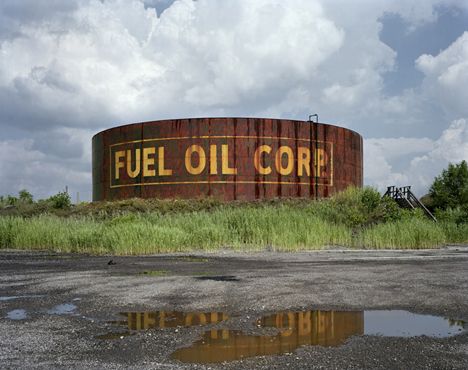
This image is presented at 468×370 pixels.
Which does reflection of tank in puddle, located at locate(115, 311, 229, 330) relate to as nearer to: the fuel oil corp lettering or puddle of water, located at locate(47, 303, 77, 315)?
puddle of water, located at locate(47, 303, 77, 315)

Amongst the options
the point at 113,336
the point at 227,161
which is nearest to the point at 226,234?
the point at 113,336

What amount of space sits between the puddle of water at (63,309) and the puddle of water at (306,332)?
2.07 m

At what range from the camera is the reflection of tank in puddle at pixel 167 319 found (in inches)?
229

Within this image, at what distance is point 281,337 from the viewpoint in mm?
5215

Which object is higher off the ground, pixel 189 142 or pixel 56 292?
pixel 189 142

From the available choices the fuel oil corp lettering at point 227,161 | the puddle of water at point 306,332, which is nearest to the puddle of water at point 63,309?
the puddle of water at point 306,332

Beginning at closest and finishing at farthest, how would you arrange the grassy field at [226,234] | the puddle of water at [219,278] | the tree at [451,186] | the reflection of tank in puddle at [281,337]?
the reflection of tank in puddle at [281,337]
the puddle of water at [219,278]
the grassy field at [226,234]
the tree at [451,186]

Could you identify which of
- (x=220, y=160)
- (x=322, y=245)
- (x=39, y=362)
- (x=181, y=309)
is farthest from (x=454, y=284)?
(x=220, y=160)

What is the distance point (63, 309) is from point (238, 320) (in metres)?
2.25

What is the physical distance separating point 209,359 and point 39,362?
1306 mm

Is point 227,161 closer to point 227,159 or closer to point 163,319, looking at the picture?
point 227,159

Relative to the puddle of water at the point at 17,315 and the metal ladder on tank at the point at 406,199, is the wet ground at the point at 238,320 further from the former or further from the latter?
the metal ladder on tank at the point at 406,199

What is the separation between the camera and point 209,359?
4.49 metres

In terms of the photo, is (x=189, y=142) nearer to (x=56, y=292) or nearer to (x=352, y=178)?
(x=352, y=178)
